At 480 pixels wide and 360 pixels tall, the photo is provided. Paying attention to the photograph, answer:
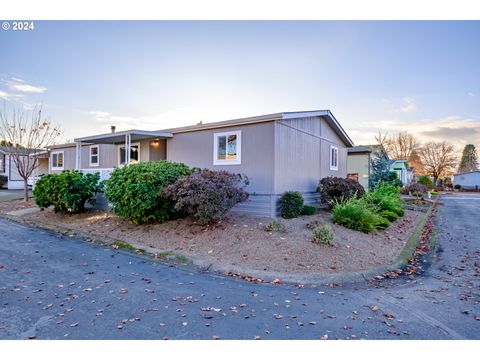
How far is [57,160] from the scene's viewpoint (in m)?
21.5

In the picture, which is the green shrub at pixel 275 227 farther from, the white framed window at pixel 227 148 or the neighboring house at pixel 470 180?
the neighboring house at pixel 470 180

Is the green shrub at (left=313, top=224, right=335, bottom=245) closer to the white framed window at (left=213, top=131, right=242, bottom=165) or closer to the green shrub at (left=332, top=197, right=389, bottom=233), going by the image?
the green shrub at (left=332, top=197, right=389, bottom=233)

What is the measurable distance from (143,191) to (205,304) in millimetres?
4890

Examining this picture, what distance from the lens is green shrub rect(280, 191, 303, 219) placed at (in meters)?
10.2

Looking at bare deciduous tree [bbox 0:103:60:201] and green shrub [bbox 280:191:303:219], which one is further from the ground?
bare deciduous tree [bbox 0:103:60:201]

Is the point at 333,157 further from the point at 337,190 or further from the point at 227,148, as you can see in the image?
the point at 227,148

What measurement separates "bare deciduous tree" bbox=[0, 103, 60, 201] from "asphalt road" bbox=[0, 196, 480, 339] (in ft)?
42.1

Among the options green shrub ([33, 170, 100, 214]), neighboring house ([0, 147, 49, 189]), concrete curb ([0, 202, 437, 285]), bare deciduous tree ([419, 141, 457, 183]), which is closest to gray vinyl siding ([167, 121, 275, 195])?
green shrub ([33, 170, 100, 214])

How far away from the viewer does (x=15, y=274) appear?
530 centimetres

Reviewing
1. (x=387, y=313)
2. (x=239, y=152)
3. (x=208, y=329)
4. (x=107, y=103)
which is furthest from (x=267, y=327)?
(x=107, y=103)

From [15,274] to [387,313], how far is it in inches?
246

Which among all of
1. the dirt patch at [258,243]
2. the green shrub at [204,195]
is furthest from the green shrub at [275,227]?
the green shrub at [204,195]

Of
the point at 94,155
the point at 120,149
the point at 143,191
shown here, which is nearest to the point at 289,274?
the point at 143,191
